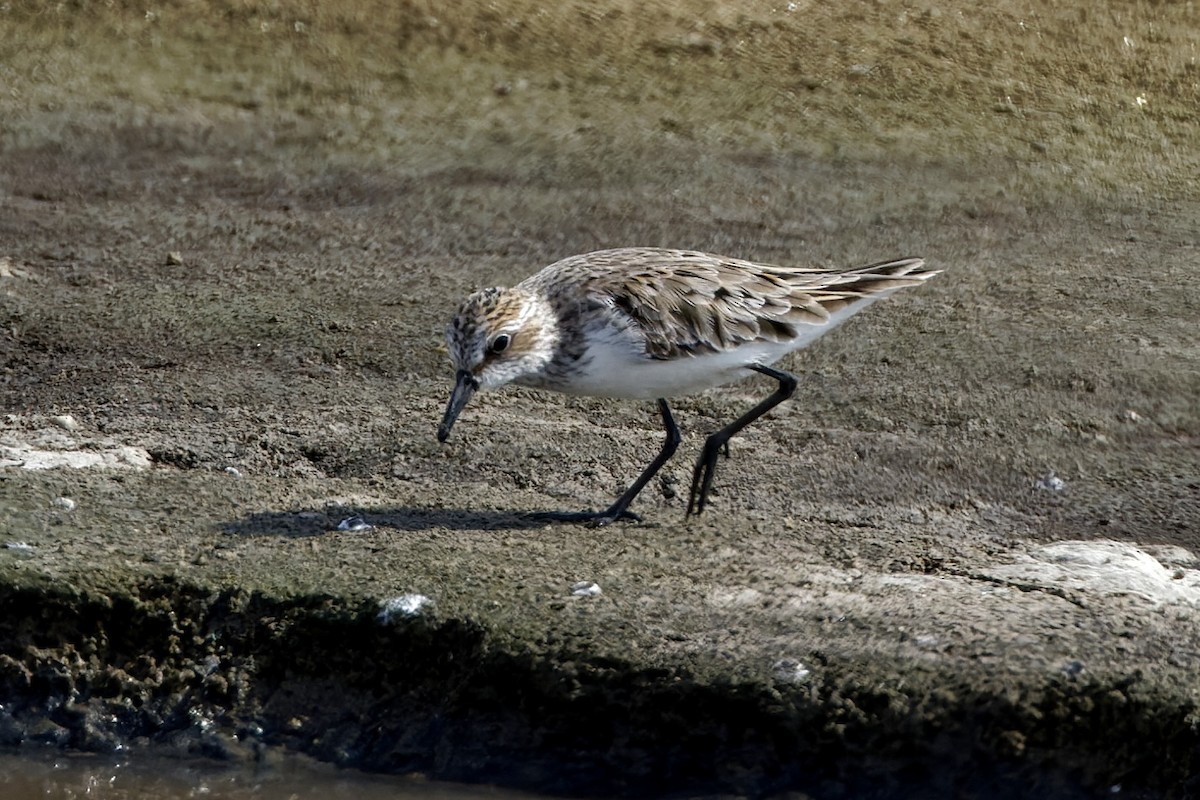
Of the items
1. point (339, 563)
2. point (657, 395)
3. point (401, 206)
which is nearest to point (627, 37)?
point (401, 206)

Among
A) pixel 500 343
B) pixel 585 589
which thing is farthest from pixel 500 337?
pixel 585 589

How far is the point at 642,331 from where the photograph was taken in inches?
232

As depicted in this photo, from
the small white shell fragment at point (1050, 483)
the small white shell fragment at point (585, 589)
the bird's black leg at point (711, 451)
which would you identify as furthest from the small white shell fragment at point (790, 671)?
the small white shell fragment at point (1050, 483)

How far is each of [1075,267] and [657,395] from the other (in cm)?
349

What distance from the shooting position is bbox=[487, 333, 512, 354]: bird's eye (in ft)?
18.7

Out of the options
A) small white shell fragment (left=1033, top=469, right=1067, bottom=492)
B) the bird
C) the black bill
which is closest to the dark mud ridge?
the black bill

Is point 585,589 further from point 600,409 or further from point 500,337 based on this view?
point 600,409

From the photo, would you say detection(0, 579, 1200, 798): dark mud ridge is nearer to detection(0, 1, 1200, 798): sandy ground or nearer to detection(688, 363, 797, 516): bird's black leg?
detection(0, 1, 1200, 798): sandy ground

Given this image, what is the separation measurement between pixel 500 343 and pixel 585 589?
1.01 metres

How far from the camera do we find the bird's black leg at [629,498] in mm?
5969

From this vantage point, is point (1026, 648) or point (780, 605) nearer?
point (1026, 648)

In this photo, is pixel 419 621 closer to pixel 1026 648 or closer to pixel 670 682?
pixel 670 682

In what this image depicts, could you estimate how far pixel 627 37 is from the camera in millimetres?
10938

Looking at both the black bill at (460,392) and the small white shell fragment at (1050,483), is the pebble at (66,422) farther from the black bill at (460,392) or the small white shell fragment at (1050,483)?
the small white shell fragment at (1050,483)
